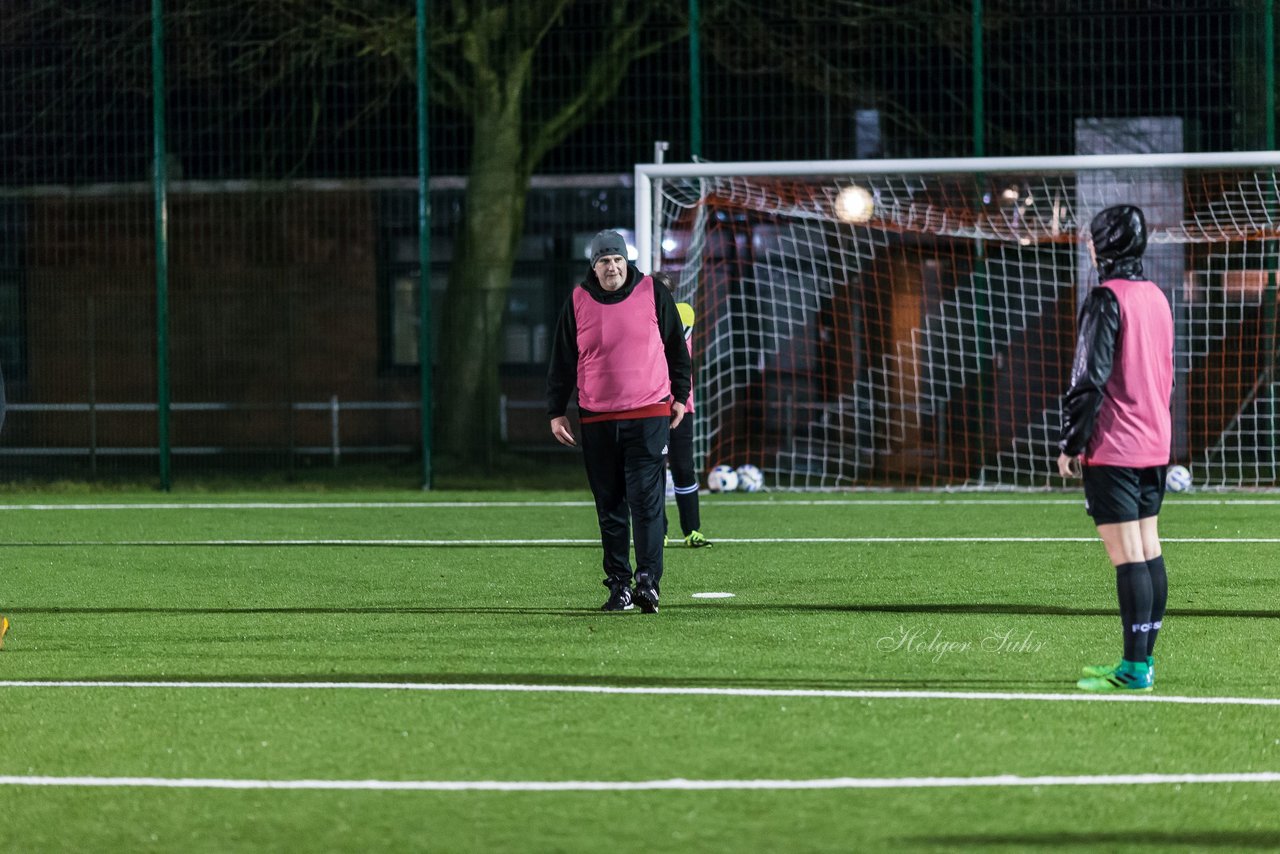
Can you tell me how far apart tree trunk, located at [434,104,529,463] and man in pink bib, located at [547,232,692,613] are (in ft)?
34.2

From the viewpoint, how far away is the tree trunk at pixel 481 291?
1988 centimetres

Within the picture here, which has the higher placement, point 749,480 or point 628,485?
point 628,485

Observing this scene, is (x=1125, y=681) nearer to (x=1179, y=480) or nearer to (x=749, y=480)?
(x=1179, y=480)

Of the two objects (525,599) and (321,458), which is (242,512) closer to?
(525,599)

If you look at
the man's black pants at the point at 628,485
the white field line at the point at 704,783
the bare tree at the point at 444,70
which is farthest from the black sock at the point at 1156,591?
the bare tree at the point at 444,70

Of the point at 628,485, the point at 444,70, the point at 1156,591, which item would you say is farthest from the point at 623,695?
the point at 444,70

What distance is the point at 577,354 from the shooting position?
9.03m

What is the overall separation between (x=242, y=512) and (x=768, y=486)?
5.44 m

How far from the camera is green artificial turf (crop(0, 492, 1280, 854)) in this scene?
4820 mm

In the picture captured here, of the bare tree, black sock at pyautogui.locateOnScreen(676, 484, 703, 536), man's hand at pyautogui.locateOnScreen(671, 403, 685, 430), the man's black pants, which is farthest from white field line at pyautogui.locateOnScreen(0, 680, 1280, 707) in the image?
the bare tree

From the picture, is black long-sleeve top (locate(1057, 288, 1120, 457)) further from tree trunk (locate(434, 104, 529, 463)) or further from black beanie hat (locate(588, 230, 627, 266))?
tree trunk (locate(434, 104, 529, 463))

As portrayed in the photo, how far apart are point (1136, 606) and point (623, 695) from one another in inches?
74.2

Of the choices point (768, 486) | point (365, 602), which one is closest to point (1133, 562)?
point (365, 602)

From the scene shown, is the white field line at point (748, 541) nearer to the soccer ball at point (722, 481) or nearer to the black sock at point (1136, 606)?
the soccer ball at point (722, 481)
